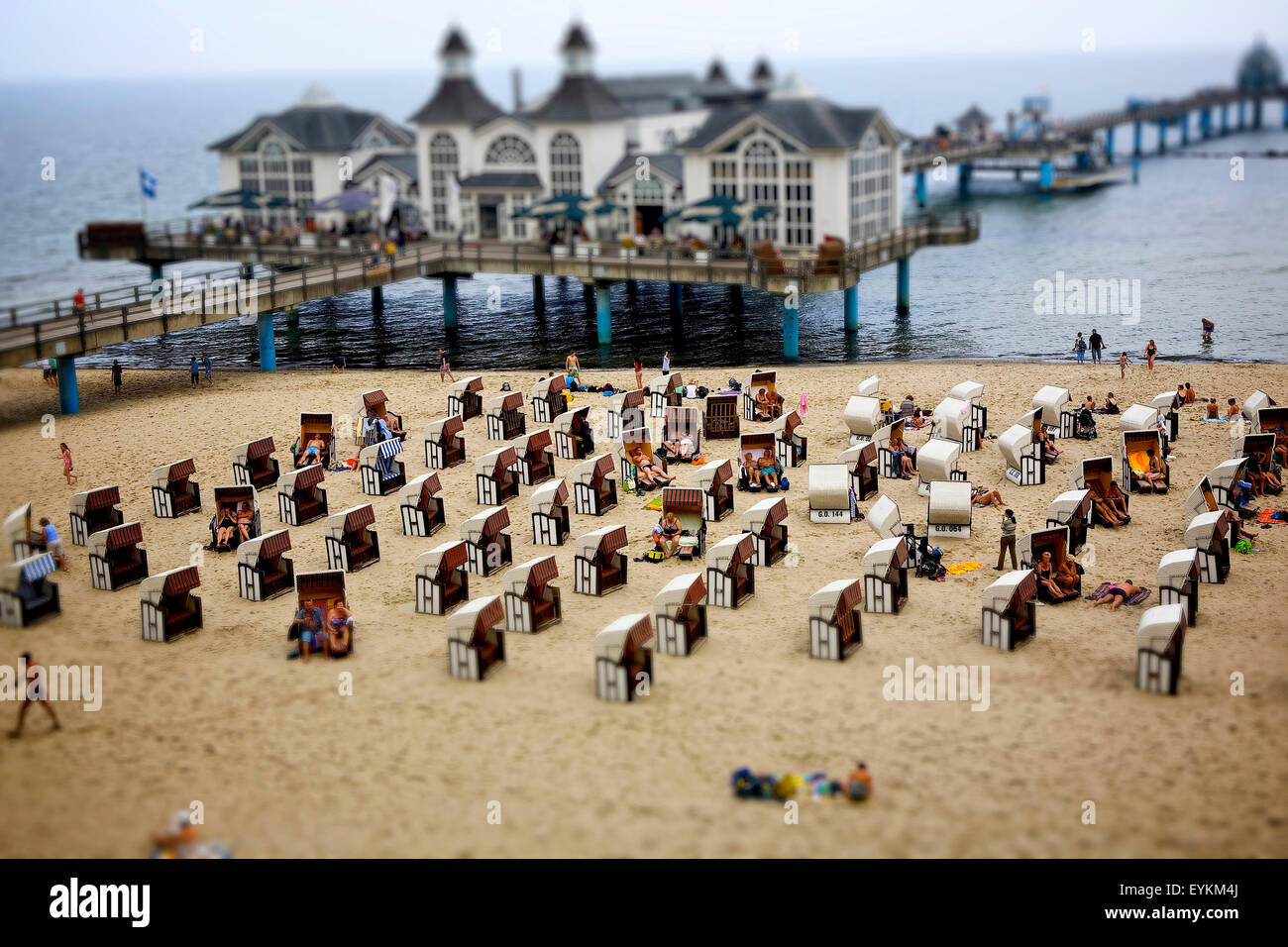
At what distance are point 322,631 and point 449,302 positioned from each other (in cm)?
3199

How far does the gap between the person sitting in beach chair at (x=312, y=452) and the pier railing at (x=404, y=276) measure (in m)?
8.30

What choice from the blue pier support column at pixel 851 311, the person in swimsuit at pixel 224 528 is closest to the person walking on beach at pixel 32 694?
the person in swimsuit at pixel 224 528

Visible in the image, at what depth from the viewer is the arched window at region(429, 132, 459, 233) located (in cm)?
5662

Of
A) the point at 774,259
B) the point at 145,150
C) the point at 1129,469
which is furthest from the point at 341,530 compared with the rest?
the point at 145,150

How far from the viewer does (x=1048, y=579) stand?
2278cm

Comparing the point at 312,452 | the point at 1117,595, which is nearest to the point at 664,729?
the point at 1117,595

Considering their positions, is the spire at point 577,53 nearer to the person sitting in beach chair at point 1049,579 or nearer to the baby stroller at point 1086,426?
the baby stroller at point 1086,426

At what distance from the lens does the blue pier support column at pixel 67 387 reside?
3619cm

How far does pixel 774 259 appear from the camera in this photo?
4500cm

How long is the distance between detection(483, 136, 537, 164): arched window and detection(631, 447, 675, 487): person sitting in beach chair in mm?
28593

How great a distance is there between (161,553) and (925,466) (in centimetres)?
1495

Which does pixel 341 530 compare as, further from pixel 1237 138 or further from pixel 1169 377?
pixel 1237 138

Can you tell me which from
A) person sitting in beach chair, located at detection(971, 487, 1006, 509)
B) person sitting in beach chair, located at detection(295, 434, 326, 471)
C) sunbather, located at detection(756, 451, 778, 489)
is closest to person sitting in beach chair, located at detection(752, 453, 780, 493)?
sunbather, located at detection(756, 451, 778, 489)
